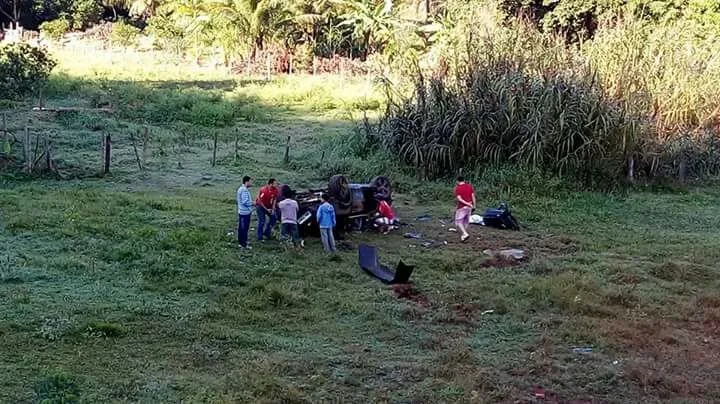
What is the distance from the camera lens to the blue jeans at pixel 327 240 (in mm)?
11438

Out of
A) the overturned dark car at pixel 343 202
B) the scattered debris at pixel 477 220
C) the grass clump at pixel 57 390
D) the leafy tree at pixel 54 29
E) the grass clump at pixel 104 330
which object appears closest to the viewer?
the grass clump at pixel 57 390

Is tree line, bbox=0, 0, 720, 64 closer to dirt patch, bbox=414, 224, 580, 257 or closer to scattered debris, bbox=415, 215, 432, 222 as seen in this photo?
scattered debris, bbox=415, 215, 432, 222

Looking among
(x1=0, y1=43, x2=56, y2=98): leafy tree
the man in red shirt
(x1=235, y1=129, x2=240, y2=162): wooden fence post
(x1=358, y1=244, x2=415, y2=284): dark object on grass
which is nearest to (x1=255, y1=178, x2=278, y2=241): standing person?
(x1=358, y1=244, x2=415, y2=284): dark object on grass

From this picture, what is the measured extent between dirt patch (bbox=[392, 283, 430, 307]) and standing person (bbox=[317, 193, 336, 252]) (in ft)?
6.00

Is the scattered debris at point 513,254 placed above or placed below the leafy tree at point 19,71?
below

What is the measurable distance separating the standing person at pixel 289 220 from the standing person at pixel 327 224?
1.13 feet

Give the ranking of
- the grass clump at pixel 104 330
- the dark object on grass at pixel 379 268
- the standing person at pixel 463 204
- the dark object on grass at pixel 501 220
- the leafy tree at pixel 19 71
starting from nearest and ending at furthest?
1. the grass clump at pixel 104 330
2. the dark object on grass at pixel 379 268
3. the standing person at pixel 463 204
4. the dark object on grass at pixel 501 220
5. the leafy tree at pixel 19 71

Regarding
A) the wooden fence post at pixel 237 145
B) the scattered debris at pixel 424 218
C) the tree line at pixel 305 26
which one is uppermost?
the tree line at pixel 305 26

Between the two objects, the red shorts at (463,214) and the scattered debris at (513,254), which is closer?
the scattered debris at (513,254)

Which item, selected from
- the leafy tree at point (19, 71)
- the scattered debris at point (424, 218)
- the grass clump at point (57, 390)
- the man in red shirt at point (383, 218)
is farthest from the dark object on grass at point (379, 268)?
the leafy tree at point (19, 71)

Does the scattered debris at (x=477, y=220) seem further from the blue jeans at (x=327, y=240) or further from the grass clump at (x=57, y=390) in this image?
the grass clump at (x=57, y=390)

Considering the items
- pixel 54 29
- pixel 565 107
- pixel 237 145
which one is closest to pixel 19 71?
pixel 237 145

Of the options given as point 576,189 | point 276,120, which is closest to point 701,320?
point 576,189

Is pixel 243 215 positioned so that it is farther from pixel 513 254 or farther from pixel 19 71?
pixel 19 71
